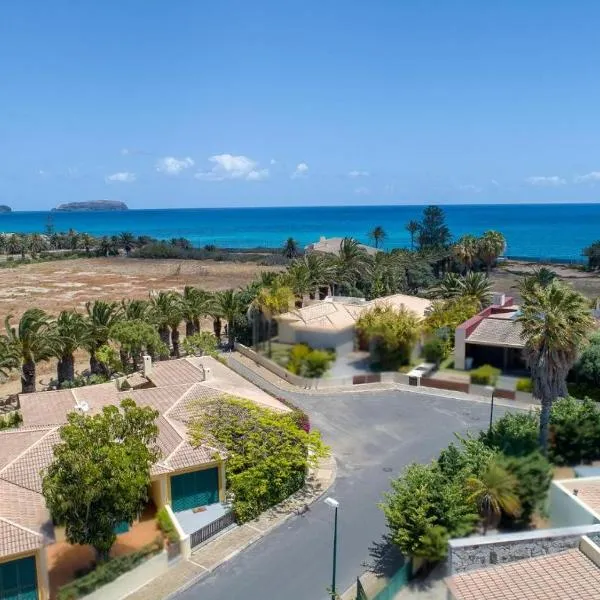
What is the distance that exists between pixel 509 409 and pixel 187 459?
19867 millimetres

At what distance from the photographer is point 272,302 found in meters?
45.4

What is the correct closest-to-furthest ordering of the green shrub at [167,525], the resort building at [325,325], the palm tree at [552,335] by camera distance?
the green shrub at [167,525] → the palm tree at [552,335] → the resort building at [325,325]

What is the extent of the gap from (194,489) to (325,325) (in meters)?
22.0

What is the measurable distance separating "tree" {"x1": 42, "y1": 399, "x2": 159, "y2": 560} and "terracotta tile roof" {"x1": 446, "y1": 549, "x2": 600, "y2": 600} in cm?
966

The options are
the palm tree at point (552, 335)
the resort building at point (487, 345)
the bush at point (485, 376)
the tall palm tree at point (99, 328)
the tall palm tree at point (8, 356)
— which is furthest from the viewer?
the resort building at point (487, 345)

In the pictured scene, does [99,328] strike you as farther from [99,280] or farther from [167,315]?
[99,280]

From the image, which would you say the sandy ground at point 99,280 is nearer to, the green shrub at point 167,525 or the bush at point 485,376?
the green shrub at point 167,525

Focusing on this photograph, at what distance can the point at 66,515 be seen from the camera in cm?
1777

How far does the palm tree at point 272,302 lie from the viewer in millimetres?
45406

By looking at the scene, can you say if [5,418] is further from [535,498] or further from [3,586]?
[535,498]

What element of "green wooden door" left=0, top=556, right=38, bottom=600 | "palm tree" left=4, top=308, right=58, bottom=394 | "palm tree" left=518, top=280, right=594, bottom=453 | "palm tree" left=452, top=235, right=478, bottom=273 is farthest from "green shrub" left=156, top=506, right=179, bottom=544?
"palm tree" left=452, top=235, right=478, bottom=273

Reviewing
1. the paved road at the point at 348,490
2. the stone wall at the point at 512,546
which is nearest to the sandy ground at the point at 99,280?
the paved road at the point at 348,490

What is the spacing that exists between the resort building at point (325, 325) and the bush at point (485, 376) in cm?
837

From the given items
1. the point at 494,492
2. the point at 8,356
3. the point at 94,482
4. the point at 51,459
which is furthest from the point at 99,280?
the point at 494,492
